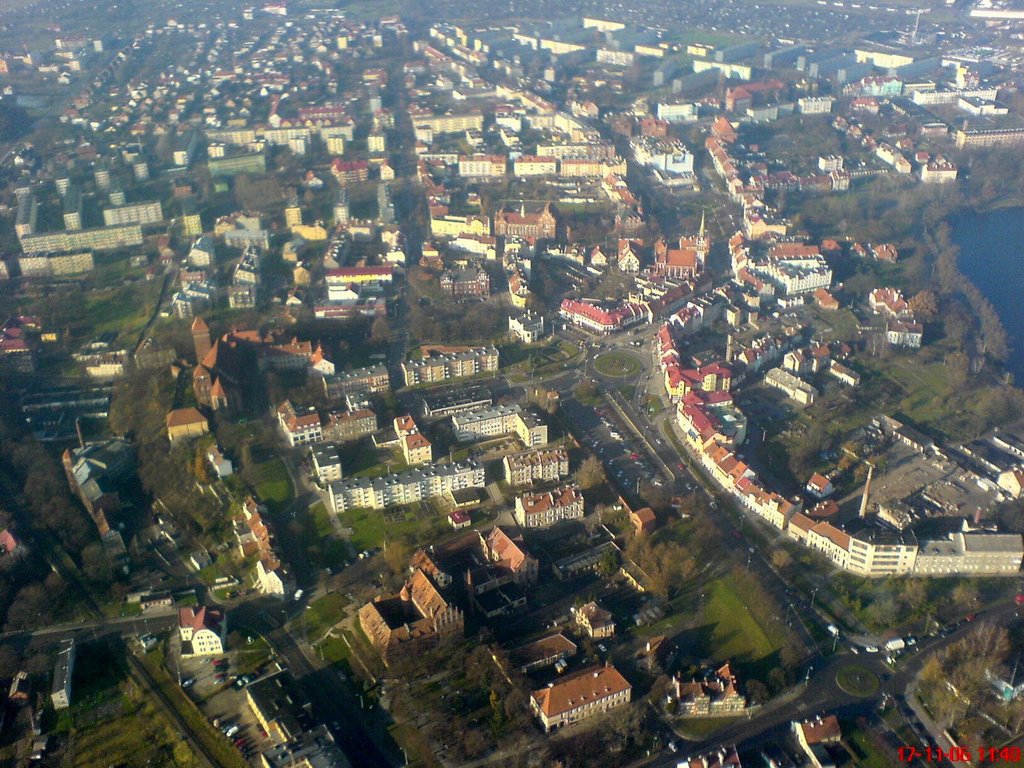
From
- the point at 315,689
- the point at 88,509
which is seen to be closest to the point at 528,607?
the point at 315,689

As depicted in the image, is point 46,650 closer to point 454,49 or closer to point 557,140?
point 557,140

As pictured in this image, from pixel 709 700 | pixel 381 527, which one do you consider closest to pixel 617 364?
pixel 381 527

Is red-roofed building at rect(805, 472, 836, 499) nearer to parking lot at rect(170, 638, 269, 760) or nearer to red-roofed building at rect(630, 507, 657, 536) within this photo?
red-roofed building at rect(630, 507, 657, 536)

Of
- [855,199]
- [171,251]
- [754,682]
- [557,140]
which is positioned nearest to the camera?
[754,682]

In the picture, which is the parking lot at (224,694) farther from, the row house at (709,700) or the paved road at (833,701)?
the row house at (709,700)

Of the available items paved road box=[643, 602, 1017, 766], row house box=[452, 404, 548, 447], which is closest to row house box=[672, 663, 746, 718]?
paved road box=[643, 602, 1017, 766]

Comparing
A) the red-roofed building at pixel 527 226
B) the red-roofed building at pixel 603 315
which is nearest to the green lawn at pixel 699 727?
the red-roofed building at pixel 603 315

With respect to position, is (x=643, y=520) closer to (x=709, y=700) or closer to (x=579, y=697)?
(x=709, y=700)
